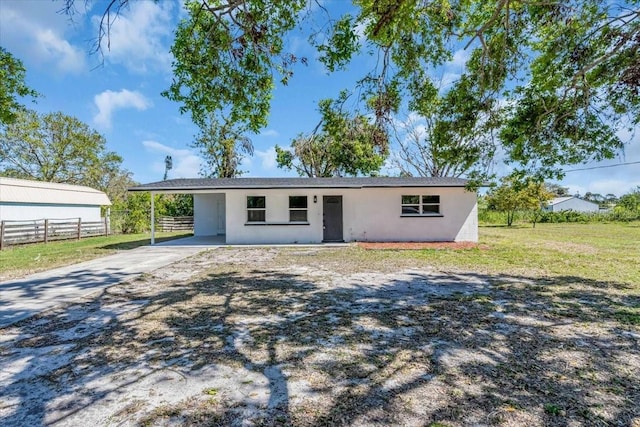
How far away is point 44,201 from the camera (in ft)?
59.5

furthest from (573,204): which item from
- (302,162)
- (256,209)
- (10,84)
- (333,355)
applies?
(10,84)

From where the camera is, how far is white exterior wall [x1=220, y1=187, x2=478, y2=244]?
48.2ft

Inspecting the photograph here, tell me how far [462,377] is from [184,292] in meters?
5.03

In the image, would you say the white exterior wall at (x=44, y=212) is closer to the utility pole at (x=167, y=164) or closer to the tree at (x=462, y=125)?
the utility pole at (x=167, y=164)

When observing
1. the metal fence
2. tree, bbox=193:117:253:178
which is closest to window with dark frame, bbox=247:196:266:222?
the metal fence

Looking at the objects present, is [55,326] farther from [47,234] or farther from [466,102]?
[47,234]

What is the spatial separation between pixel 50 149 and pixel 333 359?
1263 inches

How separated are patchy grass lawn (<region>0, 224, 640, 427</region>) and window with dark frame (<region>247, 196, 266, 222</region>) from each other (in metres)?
8.05

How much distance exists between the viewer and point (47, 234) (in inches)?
643

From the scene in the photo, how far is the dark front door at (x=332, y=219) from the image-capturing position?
1514 centimetres

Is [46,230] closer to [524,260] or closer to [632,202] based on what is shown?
[524,260]

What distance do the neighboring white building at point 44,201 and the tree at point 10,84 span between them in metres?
6.91

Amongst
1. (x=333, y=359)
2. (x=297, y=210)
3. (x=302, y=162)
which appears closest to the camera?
(x=333, y=359)

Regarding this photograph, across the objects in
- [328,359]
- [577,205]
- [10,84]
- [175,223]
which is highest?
[10,84]
